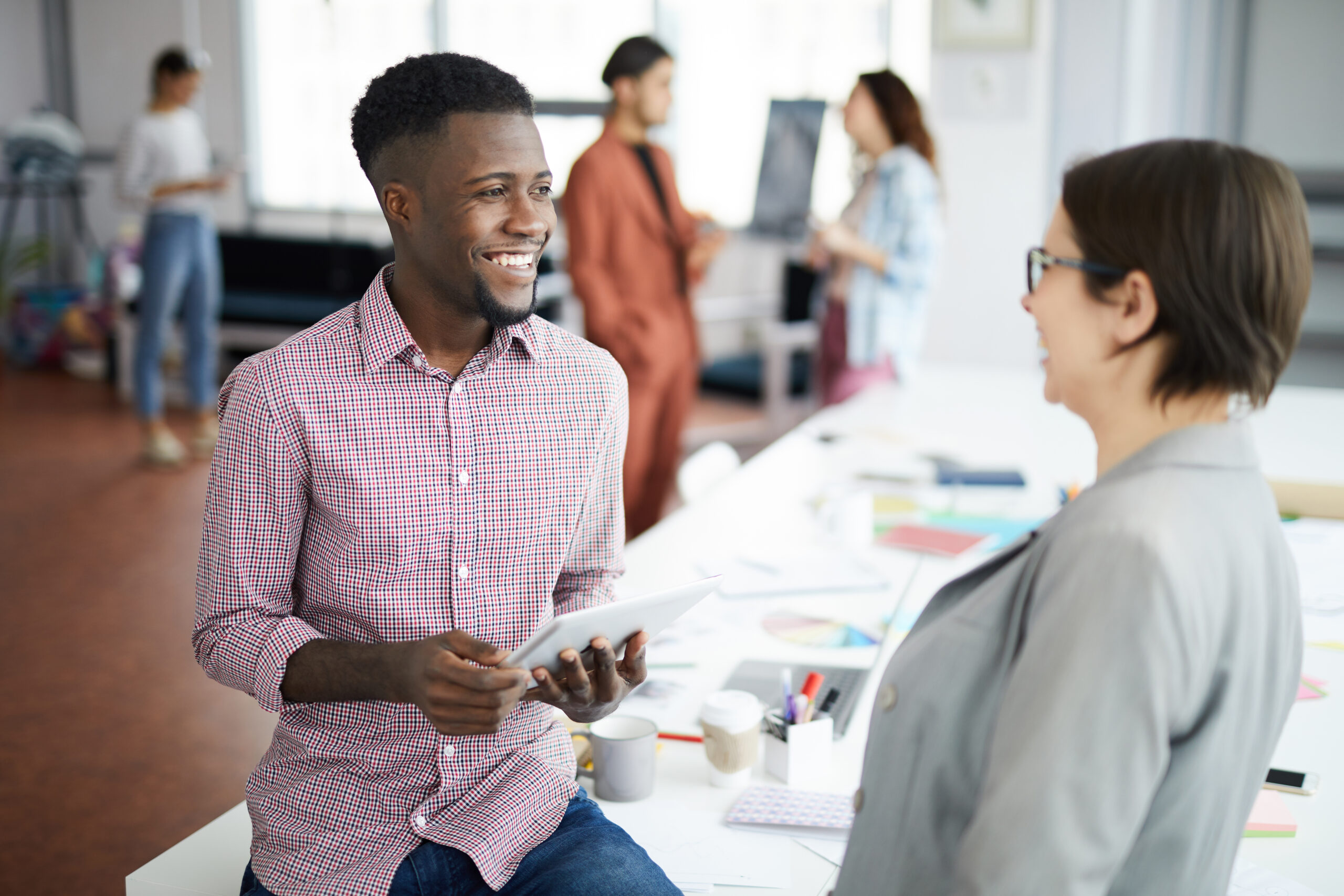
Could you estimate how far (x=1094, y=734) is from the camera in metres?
0.82

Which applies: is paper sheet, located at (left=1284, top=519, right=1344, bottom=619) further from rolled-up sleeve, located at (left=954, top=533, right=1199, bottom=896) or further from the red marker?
rolled-up sleeve, located at (left=954, top=533, right=1199, bottom=896)

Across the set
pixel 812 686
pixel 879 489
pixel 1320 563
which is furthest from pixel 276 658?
pixel 1320 563

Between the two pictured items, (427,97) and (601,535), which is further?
(601,535)

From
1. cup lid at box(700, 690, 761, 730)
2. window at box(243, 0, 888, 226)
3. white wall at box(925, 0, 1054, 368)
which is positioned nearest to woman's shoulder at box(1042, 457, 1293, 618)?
cup lid at box(700, 690, 761, 730)

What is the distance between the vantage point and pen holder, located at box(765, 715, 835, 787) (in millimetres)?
1478

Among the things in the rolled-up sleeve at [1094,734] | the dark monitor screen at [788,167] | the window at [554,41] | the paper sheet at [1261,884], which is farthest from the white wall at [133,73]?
the rolled-up sleeve at [1094,734]

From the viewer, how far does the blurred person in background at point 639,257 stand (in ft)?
12.4

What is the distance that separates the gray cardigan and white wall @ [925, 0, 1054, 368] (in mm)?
4667

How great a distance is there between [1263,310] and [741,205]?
7.19 meters

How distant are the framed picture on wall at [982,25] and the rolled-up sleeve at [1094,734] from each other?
5.08 metres

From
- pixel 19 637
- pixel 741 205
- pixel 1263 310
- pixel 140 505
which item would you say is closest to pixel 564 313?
pixel 741 205

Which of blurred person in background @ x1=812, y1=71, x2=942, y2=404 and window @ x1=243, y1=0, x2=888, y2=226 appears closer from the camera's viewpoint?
blurred person in background @ x1=812, y1=71, x2=942, y2=404

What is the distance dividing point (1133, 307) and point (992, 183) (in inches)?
193

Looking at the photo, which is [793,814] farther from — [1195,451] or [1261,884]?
[1195,451]
